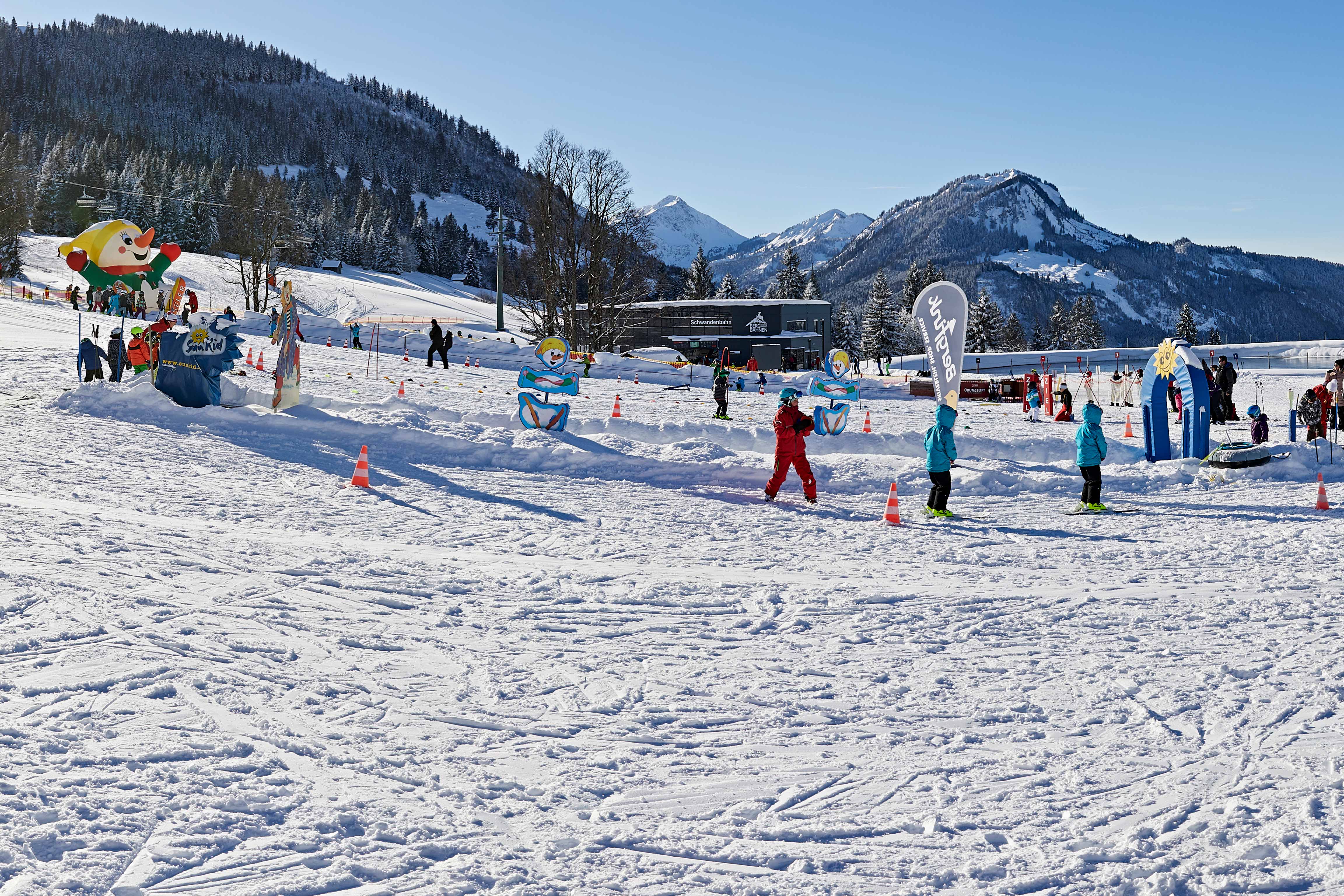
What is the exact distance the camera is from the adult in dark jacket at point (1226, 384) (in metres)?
21.5

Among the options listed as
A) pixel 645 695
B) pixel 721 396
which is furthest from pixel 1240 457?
pixel 645 695

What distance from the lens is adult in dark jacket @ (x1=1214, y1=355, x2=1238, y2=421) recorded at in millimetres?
21500

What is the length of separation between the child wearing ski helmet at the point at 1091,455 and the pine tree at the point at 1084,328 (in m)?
73.6

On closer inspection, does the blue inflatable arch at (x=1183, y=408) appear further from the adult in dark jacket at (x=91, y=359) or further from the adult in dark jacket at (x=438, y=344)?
the adult in dark jacket at (x=438, y=344)

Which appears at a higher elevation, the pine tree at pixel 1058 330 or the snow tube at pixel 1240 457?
the pine tree at pixel 1058 330

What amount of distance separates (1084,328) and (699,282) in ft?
109

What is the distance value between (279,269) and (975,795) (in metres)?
67.6

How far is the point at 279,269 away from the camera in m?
63.8

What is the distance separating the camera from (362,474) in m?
11.7

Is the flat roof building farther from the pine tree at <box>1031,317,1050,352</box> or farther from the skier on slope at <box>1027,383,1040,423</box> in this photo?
the skier on slope at <box>1027,383,1040,423</box>

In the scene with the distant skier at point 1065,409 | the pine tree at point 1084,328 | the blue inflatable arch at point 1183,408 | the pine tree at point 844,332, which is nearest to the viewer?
the blue inflatable arch at point 1183,408

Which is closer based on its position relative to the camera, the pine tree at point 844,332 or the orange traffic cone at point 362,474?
the orange traffic cone at point 362,474

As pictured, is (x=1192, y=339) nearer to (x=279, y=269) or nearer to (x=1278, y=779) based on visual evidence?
(x=279, y=269)

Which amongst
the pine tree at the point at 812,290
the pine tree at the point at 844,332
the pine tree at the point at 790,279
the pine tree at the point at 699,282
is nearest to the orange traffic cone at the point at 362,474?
the pine tree at the point at 699,282
